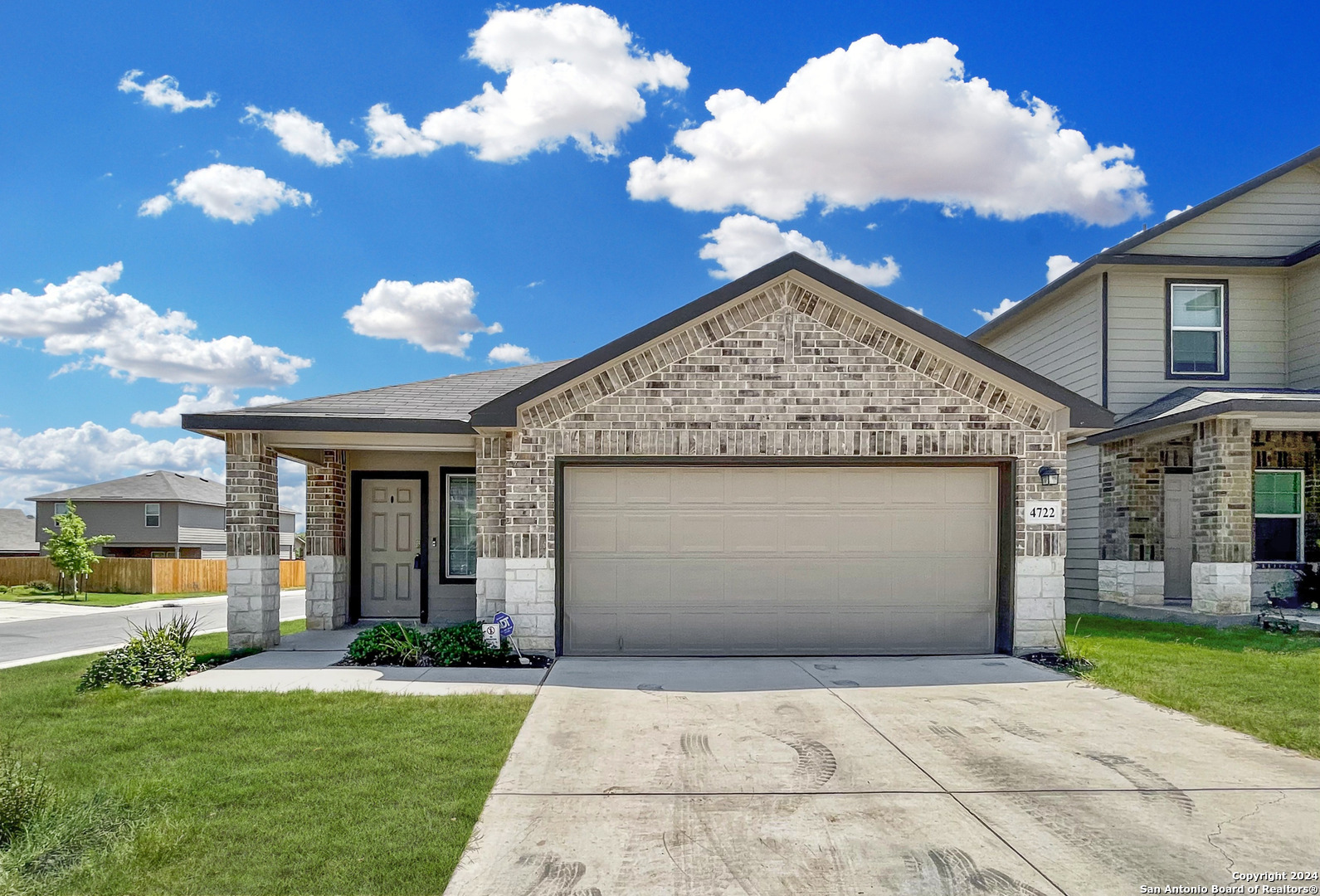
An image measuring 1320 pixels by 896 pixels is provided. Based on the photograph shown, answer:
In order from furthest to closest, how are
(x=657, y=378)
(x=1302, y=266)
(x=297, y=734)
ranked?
1. (x=1302, y=266)
2. (x=657, y=378)
3. (x=297, y=734)

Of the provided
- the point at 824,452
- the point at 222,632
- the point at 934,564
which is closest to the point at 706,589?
the point at 824,452

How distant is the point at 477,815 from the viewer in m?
5.17

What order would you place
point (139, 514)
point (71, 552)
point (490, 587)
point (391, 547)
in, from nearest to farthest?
point (490, 587), point (391, 547), point (71, 552), point (139, 514)

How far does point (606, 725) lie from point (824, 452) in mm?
4420

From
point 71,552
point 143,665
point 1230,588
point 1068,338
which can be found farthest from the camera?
point 71,552

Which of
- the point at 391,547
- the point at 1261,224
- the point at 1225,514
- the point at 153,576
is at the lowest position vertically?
the point at 153,576

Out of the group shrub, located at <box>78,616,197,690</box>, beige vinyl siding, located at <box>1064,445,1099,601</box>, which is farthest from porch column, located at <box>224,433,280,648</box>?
beige vinyl siding, located at <box>1064,445,1099,601</box>

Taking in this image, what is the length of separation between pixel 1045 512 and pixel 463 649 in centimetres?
714

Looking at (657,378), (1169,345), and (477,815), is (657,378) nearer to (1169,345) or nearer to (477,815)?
(477,815)

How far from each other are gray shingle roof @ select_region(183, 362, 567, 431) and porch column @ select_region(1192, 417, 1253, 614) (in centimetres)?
1087

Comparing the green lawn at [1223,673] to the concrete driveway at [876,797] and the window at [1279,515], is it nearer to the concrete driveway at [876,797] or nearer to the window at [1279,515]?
the concrete driveway at [876,797]

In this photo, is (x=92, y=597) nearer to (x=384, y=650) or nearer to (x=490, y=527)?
(x=384, y=650)

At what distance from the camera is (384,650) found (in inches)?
397

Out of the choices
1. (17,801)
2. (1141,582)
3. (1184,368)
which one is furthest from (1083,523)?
(17,801)
